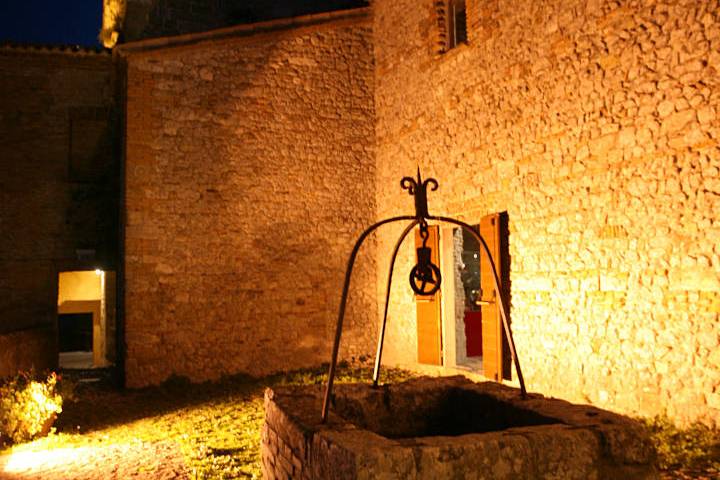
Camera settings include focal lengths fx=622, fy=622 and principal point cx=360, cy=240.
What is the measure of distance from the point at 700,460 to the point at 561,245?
2.50m

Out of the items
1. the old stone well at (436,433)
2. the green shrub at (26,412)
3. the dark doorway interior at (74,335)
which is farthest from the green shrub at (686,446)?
the dark doorway interior at (74,335)

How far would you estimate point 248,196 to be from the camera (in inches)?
360

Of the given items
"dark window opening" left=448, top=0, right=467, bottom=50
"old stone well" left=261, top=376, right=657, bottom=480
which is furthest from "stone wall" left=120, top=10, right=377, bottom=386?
"old stone well" left=261, top=376, right=657, bottom=480

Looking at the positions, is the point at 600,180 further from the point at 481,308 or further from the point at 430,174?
the point at 430,174

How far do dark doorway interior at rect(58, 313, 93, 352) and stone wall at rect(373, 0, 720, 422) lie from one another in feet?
50.7

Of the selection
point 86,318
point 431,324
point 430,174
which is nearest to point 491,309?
point 431,324

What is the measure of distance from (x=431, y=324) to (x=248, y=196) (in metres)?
3.25

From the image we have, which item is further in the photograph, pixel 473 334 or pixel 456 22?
pixel 473 334

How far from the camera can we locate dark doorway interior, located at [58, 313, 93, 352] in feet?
64.5

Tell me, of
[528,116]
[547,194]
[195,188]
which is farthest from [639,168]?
[195,188]

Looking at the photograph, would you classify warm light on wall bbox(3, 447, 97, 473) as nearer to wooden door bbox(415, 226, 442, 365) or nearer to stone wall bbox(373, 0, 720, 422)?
wooden door bbox(415, 226, 442, 365)

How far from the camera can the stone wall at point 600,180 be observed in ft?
16.2

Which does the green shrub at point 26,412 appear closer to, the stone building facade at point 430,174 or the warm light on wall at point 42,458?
the warm light on wall at point 42,458

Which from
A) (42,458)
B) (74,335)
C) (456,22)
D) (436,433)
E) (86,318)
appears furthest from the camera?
(86,318)
